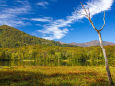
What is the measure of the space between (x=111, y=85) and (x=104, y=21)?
285 inches

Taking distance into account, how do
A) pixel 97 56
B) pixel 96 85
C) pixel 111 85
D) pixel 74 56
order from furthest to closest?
1. pixel 74 56
2. pixel 97 56
3. pixel 96 85
4. pixel 111 85

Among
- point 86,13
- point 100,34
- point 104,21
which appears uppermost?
point 86,13

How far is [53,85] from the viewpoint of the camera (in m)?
15.7

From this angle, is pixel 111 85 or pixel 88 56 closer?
pixel 111 85

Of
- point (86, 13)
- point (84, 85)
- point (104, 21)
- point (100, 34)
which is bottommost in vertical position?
point (84, 85)

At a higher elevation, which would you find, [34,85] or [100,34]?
[100,34]

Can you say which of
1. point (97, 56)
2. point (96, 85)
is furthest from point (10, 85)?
point (97, 56)

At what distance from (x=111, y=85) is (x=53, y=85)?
6544mm

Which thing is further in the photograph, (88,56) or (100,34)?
(88,56)

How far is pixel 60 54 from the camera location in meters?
199

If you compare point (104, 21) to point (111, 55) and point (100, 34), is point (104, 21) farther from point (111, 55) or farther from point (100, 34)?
point (111, 55)

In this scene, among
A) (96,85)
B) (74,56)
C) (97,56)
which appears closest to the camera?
(96,85)

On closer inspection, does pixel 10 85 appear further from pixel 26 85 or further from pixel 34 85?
pixel 34 85

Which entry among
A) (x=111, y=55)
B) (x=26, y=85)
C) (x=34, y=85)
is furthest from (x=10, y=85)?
(x=111, y=55)
